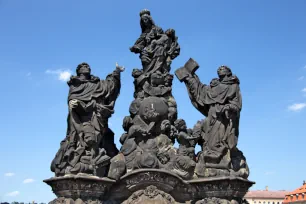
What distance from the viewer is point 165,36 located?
13.0 m

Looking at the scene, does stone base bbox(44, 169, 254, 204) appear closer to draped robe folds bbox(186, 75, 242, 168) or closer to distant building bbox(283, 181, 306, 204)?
draped robe folds bbox(186, 75, 242, 168)

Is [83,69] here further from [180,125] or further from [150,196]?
[150,196]

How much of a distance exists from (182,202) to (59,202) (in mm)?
3117

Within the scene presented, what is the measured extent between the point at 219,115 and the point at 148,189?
2.68m

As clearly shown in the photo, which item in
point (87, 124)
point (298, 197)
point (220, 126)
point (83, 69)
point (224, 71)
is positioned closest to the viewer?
point (87, 124)

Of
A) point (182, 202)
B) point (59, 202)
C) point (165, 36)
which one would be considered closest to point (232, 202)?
point (182, 202)

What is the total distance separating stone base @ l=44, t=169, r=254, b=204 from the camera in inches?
415

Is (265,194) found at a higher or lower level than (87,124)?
higher

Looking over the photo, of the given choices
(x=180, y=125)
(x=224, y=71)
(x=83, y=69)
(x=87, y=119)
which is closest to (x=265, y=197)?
(x=224, y=71)

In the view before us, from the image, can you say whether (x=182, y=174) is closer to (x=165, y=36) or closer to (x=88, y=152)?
(x=88, y=152)

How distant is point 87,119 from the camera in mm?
11352

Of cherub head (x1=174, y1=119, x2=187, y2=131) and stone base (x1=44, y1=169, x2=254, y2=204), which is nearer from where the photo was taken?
stone base (x1=44, y1=169, x2=254, y2=204)

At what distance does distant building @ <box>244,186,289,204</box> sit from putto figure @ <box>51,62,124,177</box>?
62.4m

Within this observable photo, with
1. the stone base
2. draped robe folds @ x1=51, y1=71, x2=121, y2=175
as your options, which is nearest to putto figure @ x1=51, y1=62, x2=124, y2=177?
draped robe folds @ x1=51, y1=71, x2=121, y2=175
